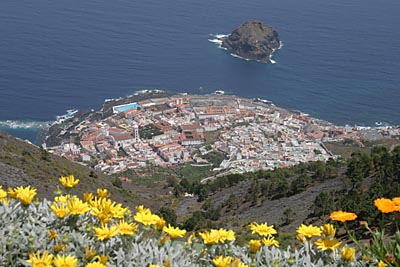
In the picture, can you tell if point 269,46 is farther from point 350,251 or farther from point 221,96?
point 350,251

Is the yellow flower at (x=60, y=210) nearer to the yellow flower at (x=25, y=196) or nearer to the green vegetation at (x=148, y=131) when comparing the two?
the yellow flower at (x=25, y=196)

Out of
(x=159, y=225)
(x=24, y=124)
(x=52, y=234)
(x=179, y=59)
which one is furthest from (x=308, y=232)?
(x=179, y=59)

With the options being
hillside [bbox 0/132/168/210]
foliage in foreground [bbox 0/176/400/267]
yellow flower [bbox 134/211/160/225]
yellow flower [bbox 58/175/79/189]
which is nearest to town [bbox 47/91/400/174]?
hillside [bbox 0/132/168/210]

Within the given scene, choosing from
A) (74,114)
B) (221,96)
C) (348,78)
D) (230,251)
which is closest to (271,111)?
(221,96)

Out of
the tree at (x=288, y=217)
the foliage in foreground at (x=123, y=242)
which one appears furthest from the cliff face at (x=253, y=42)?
the foliage in foreground at (x=123, y=242)

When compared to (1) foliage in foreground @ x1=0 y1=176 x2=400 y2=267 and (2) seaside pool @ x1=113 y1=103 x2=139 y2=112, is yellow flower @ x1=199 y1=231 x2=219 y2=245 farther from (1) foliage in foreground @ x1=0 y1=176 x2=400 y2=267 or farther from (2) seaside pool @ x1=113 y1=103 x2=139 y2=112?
(2) seaside pool @ x1=113 y1=103 x2=139 y2=112
